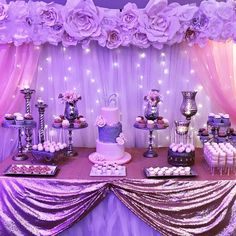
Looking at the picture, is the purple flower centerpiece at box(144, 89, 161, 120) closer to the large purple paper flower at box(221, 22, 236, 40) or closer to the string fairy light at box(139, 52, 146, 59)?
the string fairy light at box(139, 52, 146, 59)

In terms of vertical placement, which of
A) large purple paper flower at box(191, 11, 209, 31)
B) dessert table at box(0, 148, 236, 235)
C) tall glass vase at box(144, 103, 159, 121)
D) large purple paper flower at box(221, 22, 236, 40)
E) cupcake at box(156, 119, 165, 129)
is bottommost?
dessert table at box(0, 148, 236, 235)

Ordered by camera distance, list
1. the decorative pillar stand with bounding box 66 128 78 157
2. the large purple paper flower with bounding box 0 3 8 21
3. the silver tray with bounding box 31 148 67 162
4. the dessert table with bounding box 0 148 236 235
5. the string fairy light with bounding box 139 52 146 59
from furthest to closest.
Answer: the string fairy light with bounding box 139 52 146 59 → the decorative pillar stand with bounding box 66 128 78 157 → the large purple paper flower with bounding box 0 3 8 21 → the silver tray with bounding box 31 148 67 162 → the dessert table with bounding box 0 148 236 235

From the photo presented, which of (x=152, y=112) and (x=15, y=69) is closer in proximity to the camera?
(x=152, y=112)

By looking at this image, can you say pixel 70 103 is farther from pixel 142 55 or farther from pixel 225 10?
pixel 225 10

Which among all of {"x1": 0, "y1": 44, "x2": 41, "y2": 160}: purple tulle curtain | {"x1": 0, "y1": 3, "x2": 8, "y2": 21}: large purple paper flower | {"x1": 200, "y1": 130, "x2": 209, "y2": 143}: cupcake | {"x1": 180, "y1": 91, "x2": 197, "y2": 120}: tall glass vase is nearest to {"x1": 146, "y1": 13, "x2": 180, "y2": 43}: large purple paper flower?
{"x1": 180, "y1": 91, "x2": 197, "y2": 120}: tall glass vase

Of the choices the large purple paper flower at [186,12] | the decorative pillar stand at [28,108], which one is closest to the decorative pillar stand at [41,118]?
the decorative pillar stand at [28,108]

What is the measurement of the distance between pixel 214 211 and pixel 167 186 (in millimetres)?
290

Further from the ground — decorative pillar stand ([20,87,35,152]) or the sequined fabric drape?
decorative pillar stand ([20,87,35,152])

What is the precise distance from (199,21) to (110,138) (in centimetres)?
93

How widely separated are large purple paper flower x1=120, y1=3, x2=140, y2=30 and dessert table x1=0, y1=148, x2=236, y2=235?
94 cm

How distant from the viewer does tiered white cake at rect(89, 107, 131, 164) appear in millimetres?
2275

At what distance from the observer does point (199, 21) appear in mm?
2375

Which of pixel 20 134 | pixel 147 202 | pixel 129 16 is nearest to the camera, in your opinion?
pixel 147 202

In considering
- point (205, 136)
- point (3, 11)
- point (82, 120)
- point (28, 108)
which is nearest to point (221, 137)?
point (205, 136)
